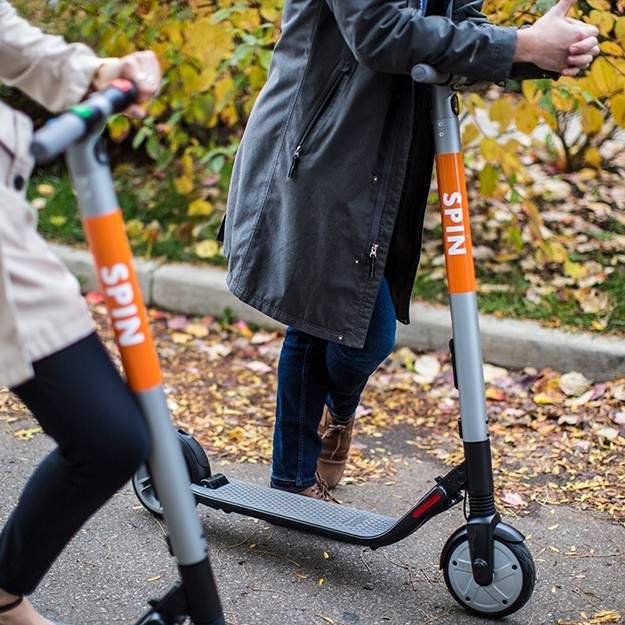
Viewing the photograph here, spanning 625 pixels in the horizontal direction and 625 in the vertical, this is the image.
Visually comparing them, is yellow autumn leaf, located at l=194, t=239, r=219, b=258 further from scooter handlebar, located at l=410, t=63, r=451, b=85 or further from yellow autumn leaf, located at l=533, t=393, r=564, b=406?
scooter handlebar, located at l=410, t=63, r=451, b=85

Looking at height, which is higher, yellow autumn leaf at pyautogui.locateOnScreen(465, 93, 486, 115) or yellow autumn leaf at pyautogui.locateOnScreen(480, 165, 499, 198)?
yellow autumn leaf at pyautogui.locateOnScreen(465, 93, 486, 115)

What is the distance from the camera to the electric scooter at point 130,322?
1.60 metres

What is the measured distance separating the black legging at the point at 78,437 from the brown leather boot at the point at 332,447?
1.17 meters

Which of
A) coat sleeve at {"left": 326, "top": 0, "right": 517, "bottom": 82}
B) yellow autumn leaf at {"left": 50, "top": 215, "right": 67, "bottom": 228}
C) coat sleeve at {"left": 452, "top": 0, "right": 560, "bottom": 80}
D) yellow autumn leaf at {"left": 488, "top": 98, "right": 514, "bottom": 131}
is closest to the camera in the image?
coat sleeve at {"left": 326, "top": 0, "right": 517, "bottom": 82}

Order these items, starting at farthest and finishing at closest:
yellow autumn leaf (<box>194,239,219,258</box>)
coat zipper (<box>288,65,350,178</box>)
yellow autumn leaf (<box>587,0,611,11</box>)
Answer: yellow autumn leaf (<box>194,239,219,258</box>) < yellow autumn leaf (<box>587,0,611,11</box>) < coat zipper (<box>288,65,350,178</box>)

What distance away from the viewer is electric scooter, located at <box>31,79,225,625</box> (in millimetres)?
1598

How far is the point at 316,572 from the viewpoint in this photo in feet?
8.49

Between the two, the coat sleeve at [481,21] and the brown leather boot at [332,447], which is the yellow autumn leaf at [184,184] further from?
the coat sleeve at [481,21]

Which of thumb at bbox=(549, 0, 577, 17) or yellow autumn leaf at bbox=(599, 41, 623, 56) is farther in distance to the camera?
yellow autumn leaf at bbox=(599, 41, 623, 56)

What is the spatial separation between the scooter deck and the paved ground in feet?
0.49

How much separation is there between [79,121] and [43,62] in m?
0.37

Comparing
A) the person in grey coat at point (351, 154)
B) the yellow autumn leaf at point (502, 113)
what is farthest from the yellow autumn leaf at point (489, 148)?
the person in grey coat at point (351, 154)

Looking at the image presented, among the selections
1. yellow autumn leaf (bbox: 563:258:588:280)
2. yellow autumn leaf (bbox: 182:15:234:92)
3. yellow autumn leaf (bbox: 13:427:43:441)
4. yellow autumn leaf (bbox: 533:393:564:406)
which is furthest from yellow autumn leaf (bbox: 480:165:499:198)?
yellow autumn leaf (bbox: 13:427:43:441)

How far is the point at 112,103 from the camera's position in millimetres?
1662
